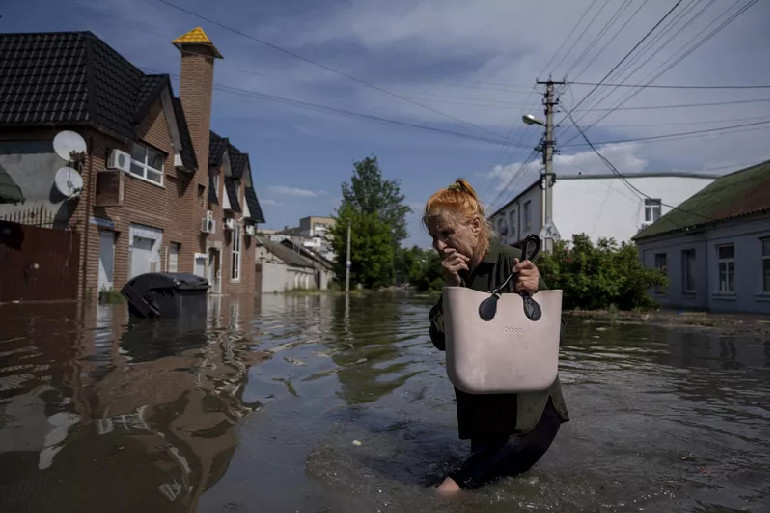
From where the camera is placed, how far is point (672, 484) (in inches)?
108

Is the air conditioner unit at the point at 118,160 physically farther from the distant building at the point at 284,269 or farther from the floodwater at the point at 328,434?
the distant building at the point at 284,269

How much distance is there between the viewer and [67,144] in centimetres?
1563

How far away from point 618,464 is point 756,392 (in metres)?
3.03

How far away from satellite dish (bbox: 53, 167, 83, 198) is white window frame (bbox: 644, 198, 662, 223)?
28.4m

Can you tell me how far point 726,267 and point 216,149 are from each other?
22.9 metres

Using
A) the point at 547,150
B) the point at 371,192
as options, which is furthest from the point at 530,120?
the point at 371,192

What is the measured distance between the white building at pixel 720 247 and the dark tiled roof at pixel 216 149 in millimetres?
20475

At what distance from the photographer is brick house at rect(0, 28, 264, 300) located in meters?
16.1

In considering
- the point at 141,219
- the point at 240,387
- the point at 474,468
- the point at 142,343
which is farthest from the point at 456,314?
the point at 141,219

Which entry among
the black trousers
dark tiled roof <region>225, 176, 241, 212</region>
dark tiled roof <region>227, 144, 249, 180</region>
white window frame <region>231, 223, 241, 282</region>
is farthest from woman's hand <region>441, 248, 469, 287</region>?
dark tiled roof <region>227, 144, 249, 180</region>

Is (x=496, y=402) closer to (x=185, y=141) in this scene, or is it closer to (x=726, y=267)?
(x=726, y=267)

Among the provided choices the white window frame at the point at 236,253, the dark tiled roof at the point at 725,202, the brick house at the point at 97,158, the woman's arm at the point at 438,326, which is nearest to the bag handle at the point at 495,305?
the woman's arm at the point at 438,326

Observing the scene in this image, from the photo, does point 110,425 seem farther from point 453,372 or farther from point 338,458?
point 453,372

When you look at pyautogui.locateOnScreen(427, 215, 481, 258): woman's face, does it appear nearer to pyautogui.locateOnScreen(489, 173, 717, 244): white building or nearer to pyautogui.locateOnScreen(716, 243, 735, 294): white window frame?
pyautogui.locateOnScreen(716, 243, 735, 294): white window frame
